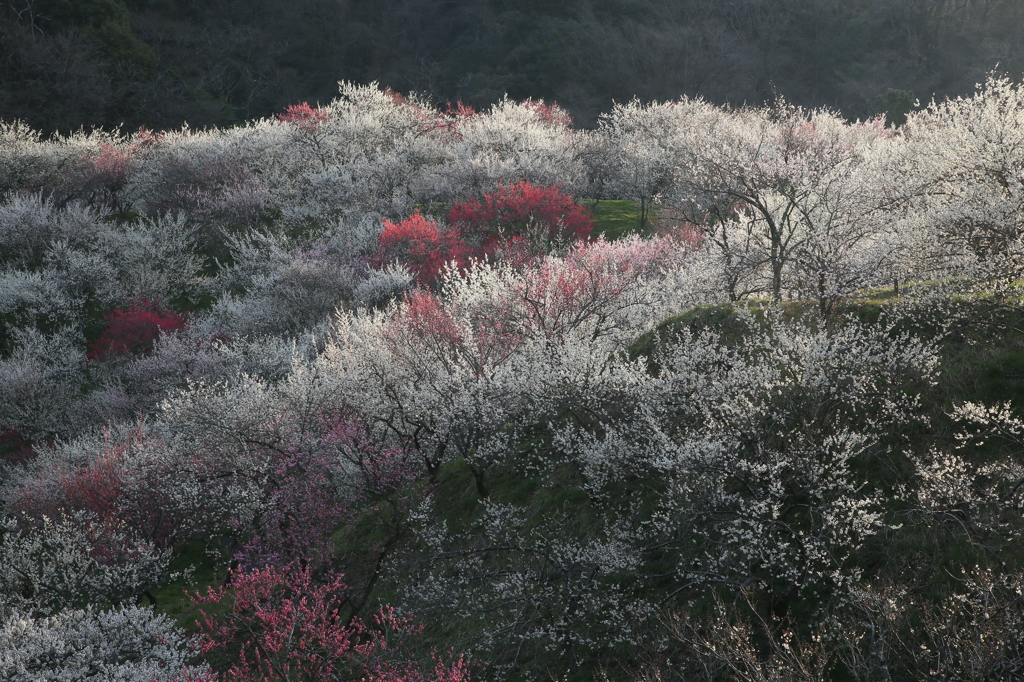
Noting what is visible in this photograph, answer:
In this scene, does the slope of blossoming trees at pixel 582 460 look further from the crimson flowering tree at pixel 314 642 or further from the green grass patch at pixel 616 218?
the green grass patch at pixel 616 218

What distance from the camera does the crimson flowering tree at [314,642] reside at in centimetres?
1181

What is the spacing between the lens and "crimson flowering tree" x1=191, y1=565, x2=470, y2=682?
465 inches

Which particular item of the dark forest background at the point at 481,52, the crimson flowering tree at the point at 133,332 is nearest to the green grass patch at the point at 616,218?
the crimson flowering tree at the point at 133,332

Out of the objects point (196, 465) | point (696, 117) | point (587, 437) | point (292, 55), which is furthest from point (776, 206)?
point (292, 55)

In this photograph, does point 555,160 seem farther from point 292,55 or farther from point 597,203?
point 292,55

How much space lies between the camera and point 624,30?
76.9 m

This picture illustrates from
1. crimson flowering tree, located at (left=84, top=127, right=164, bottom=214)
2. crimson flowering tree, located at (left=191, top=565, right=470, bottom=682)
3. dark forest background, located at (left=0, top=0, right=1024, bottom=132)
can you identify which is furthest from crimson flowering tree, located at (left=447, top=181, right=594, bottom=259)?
dark forest background, located at (left=0, top=0, right=1024, bottom=132)

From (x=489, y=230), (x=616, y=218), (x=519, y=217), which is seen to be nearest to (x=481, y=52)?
(x=616, y=218)

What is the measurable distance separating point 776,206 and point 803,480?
13664 millimetres

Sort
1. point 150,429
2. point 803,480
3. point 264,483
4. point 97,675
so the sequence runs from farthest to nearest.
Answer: point 150,429, point 264,483, point 97,675, point 803,480

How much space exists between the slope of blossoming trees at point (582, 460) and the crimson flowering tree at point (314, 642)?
5.1 inches

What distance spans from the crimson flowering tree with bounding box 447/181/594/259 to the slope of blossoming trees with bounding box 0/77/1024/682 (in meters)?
1.97

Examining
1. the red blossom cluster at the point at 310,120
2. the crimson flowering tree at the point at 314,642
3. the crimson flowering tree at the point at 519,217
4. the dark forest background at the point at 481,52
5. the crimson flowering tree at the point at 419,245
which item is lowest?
the crimson flowering tree at the point at 314,642

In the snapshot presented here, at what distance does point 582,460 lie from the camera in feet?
46.4
